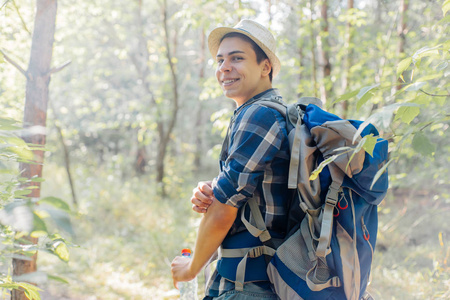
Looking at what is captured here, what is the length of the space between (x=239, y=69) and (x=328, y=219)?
0.85m

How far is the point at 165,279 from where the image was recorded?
5.15 meters

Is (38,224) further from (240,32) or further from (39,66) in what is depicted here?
(39,66)

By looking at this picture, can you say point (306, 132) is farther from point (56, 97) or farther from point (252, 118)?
point (56, 97)

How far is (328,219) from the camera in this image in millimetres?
1388

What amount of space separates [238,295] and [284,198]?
45cm

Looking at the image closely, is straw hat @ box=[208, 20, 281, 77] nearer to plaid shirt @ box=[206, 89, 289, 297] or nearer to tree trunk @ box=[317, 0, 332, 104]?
plaid shirt @ box=[206, 89, 289, 297]

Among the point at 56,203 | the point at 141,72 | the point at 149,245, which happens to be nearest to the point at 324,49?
the point at 149,245

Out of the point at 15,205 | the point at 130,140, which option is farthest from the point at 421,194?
the point at 15,205

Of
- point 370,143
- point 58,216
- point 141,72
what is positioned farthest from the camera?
point 141,72

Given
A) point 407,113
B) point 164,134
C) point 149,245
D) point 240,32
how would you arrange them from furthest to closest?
1. point 164,134
2. point 149,245
3. point 240,32
4. point 407,113

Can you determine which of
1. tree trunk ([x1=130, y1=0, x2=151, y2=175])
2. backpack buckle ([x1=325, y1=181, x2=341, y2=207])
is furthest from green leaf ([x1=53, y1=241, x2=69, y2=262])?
tree trunk ([x1=130, y1=0, x2=151, y2=175])

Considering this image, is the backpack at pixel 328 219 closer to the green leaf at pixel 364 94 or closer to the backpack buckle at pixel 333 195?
the backpack buckle at pixel 333 195

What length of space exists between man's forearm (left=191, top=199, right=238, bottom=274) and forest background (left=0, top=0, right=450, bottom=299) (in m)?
0.56

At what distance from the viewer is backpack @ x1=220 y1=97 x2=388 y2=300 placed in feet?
4.59
